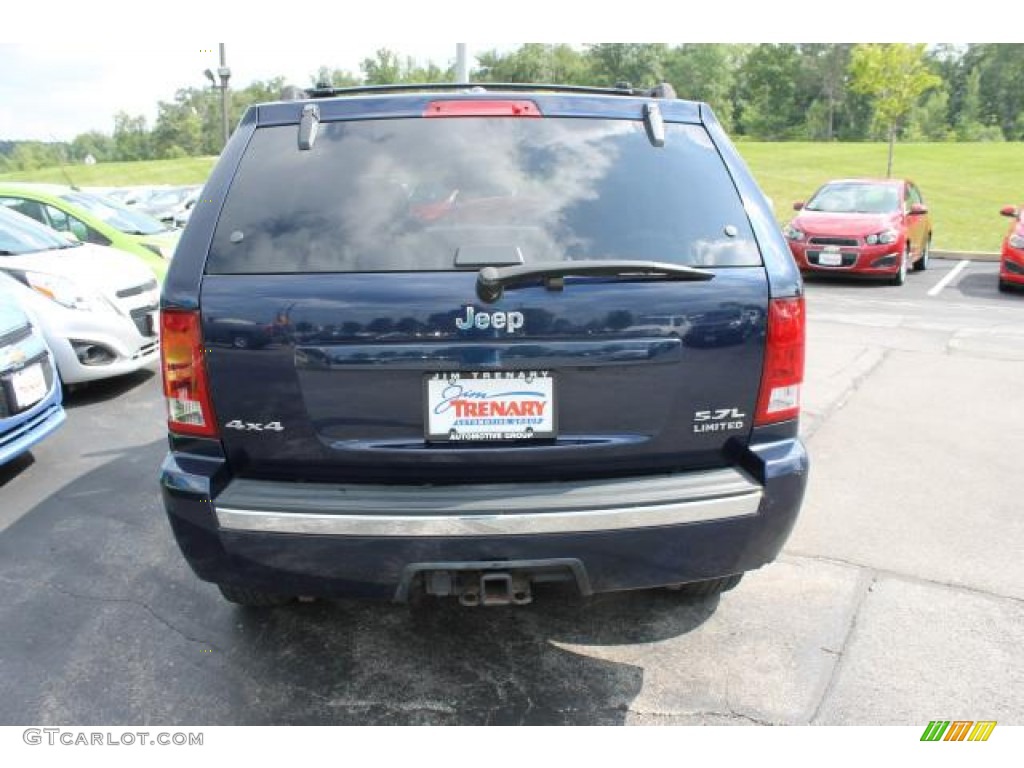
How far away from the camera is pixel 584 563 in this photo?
2344mm

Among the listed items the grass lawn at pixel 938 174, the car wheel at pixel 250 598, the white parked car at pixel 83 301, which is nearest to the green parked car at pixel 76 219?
the white parked car at pixel 83 301

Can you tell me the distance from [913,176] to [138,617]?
A: 37924mm

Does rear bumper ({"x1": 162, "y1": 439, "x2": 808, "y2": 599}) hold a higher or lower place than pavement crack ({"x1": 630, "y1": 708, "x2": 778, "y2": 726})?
higher

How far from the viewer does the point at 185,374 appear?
7.97ft

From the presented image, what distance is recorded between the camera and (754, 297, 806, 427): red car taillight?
247 centimetres

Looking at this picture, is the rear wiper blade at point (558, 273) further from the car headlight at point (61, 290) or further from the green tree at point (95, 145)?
the green tree at point (95, 145)

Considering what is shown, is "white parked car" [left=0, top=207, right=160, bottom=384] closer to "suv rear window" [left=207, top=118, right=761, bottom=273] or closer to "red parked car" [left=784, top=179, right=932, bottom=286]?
"suv rear window" [left=207, top=118, right=761, bottom=273]

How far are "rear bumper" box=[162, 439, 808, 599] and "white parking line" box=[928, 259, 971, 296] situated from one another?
10912mm

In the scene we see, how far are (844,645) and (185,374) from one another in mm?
2499

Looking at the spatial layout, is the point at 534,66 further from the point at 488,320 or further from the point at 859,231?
the point at 488,320

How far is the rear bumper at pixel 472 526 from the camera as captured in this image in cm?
229

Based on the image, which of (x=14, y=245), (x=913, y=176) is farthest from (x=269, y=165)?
(x=913, y=176)

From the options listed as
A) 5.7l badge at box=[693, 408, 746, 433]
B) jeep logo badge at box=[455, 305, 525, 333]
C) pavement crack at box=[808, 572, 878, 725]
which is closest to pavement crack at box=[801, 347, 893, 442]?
pavement crack at box=[808, 572, 878, 725]

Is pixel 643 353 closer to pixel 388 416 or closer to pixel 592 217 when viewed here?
pixel 592 217
